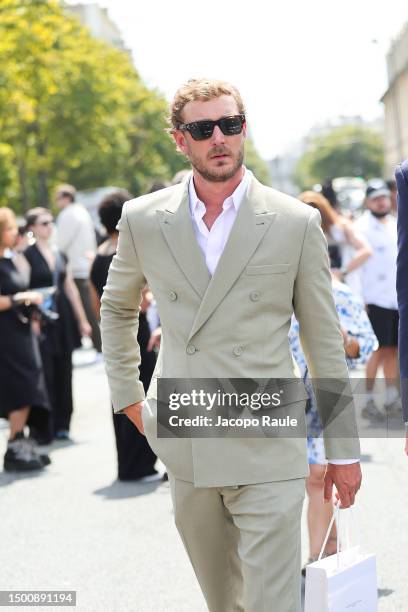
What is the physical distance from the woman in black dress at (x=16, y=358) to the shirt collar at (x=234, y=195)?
5982mm

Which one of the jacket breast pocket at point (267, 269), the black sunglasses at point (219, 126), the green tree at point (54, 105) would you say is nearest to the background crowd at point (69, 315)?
the black sunglasses at point (219, 126)

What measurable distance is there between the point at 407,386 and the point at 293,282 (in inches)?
19.9

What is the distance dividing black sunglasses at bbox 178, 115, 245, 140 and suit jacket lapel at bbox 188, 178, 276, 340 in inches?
8.1

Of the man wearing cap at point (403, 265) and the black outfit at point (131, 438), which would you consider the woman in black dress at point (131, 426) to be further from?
the man wearing cap at point (403, 265)

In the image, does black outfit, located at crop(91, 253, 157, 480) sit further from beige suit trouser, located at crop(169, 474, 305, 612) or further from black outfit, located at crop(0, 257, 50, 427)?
beige suit trouser, located at crop(169, 474, 305, 612)

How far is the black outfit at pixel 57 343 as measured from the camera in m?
11.8

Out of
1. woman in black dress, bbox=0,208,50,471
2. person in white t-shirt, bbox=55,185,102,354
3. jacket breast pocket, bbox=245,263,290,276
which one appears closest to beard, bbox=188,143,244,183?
jacket breast pocket, bbox=245,263,290,276

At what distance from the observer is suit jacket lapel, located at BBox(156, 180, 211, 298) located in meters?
4.18

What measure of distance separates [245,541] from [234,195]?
1.09 metres

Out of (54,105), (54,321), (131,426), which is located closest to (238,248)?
(131,426)

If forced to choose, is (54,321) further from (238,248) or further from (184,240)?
(238,248)

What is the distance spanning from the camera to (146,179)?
255ft

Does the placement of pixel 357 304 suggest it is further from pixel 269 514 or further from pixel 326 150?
pixel 326 150

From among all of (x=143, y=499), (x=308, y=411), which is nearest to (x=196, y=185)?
(x=308, y=411)
